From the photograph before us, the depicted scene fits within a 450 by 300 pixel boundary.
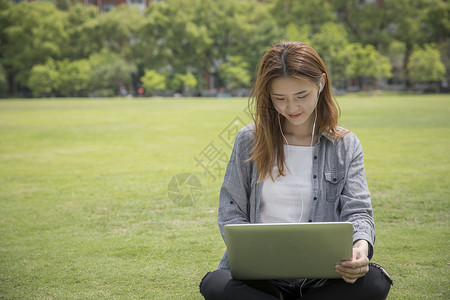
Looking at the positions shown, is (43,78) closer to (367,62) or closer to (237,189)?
(367,62)

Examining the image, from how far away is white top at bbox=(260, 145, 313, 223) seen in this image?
229cm

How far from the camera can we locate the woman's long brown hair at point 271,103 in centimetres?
216

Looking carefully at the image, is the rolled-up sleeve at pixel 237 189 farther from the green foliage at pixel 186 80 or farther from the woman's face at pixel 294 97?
the green foliage at pixel 186 80

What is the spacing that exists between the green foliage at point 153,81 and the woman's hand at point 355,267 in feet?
149

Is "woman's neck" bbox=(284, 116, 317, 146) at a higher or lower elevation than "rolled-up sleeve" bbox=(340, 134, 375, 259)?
higher

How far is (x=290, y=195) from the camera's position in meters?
2.30

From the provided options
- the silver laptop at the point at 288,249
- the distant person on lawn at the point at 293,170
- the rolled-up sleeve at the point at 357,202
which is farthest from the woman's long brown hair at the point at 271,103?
the silver laptop at the point at 288,249

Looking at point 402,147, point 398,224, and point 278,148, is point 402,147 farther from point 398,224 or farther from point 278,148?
point 278,148

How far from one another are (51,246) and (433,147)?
838 centimetres

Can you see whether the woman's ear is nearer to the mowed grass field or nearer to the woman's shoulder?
the woman's shoulder

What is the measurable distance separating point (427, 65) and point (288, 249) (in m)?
42.8

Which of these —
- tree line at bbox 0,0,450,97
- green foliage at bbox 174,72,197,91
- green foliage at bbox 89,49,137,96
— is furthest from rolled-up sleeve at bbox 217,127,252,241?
green foliage at bbox 89,49,137,96

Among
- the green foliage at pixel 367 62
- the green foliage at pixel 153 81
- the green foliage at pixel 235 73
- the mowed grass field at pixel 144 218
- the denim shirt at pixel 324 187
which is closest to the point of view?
the denim shirt at pixel 324 187

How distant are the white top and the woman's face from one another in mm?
212
